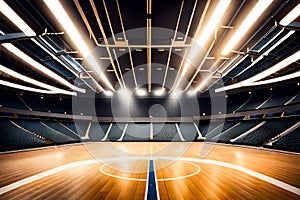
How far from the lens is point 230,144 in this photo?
12.3 meters

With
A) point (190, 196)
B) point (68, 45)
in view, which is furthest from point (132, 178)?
point (68, 45)

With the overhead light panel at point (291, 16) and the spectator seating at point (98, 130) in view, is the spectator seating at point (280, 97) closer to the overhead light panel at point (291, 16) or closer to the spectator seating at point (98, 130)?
the overhead light panel at point (291, 16)

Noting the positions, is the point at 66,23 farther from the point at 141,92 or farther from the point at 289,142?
the point at 289,142

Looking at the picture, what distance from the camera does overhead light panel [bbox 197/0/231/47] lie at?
3.22 metres

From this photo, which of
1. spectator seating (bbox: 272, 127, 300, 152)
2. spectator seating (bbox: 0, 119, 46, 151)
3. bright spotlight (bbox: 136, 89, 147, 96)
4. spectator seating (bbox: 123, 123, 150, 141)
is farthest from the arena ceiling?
spectator seating (bbox: 123, 123, 150, 141)

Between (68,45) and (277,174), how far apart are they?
6701 mm

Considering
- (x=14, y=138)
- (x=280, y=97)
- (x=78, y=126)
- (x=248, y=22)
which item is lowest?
(x=14, y=138)

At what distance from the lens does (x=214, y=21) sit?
3719 mm

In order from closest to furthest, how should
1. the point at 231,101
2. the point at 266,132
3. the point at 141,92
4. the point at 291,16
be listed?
the point at 291,16
the point at 266,132
the point at 141,92
the point at 231,101

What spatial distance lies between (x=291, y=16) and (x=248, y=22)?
0.73 metres

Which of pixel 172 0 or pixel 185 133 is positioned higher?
pixel 172 0

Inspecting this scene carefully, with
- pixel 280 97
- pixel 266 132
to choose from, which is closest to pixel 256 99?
pixel 280 97

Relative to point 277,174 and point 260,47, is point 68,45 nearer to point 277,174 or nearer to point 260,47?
point 260,47

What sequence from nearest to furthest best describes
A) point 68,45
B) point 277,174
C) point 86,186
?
1. point 86,186
2. point 277,174
3. point 68,45
